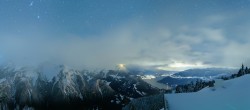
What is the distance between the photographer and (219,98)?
9419 cm

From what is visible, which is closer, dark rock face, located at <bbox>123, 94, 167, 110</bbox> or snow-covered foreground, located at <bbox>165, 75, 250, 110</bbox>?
snow-covered foreground, located at <bbox>165, 75, 250, 110</bbox>

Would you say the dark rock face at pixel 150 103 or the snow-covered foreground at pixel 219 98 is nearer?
the snow-covered foreground at pixel 219 98

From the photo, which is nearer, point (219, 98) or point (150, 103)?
point (219, 98)

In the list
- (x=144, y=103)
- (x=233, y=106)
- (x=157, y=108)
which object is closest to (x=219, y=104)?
(x=233, y=106)

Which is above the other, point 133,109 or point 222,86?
point 222,86

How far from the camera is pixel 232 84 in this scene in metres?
100

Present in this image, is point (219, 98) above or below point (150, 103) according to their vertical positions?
above

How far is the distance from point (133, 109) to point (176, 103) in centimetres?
3250

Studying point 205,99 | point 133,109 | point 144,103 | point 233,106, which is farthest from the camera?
point 133,109

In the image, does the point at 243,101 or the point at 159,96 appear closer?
the point at 243,101

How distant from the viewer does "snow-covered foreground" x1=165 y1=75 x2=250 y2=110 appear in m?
89.3

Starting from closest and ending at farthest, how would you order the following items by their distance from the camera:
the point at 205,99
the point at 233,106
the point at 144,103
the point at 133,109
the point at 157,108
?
the point at 233,106
the point at 205,99
the point at 157,108
the point at 144,103
the point at 133,109

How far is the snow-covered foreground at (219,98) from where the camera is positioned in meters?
89.3

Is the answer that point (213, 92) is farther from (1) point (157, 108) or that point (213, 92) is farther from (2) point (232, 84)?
(1) point (157, 108)
